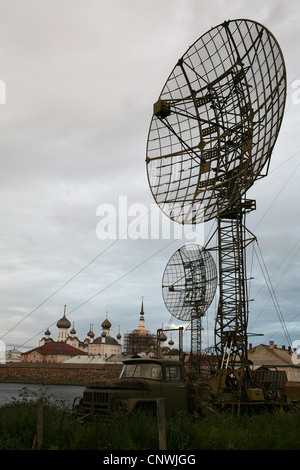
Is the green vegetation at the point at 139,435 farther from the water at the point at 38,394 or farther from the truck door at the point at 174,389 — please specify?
the truck door at the point at 174,389

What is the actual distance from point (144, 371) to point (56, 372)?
368 ft

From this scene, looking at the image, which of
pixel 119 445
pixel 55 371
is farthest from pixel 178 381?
pixel 55 371

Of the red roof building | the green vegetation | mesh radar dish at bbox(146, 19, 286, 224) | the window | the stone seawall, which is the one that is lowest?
the stone seawall

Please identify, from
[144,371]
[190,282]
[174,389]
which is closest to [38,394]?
[190,282]

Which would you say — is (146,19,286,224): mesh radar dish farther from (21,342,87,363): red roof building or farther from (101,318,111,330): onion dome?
(101,318,111,330): onion dome

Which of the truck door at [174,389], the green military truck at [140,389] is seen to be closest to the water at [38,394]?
the green military truck at [140,389]

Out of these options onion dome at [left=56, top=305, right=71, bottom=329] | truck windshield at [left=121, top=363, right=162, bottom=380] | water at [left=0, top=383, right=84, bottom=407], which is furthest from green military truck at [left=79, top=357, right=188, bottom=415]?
onion dome at [left=56, top=305, right=71, bottom=329]

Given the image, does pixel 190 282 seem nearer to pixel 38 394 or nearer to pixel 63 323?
pixel 38 394

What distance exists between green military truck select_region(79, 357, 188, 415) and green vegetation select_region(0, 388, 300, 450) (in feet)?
3.00

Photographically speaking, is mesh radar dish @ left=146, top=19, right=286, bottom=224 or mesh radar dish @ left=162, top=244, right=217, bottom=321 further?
mesh radar dish @ left=162, top=244, right=217, bottom=321

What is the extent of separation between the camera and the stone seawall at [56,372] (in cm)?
→ 10919

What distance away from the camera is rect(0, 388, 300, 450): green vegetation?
8719mm

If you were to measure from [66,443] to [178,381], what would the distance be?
5.03m
